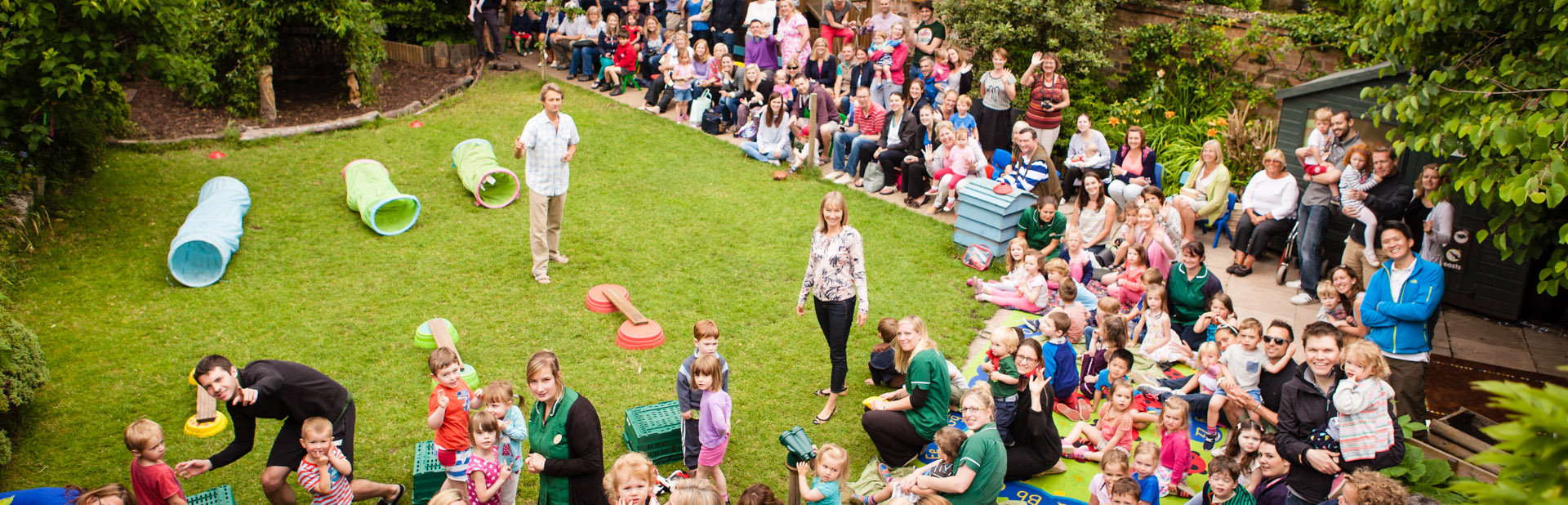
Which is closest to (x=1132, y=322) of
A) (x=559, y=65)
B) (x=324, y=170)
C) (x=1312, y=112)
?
(x=1312, y=112)

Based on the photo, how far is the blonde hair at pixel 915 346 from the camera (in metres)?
6.31

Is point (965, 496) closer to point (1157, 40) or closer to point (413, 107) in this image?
point (1157, 40)

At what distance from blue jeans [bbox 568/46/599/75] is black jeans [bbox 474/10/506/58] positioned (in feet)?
5.42

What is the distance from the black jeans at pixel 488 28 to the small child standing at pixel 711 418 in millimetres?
13152

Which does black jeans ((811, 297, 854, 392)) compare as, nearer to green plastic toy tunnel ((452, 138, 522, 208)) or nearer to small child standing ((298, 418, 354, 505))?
small child standing ((298, 418, 354, 505))

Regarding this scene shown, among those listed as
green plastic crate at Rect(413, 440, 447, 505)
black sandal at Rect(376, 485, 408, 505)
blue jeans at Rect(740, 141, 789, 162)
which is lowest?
black sandal at Rect(376, 485, 408, 505)

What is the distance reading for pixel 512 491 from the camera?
5.76 m

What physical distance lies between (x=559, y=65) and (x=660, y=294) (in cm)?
986

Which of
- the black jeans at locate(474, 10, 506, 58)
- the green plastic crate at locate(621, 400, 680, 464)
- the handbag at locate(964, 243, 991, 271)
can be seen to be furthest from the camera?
the black jeans at locate(474, 10, 506, 58)

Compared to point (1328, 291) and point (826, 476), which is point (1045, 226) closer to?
point (1328, 291)

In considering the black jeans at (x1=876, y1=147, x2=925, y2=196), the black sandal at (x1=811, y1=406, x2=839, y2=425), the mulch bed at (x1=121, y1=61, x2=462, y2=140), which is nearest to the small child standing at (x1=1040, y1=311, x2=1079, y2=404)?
the black sandal at (x1=811, y1=406, x2=839, y2=425)

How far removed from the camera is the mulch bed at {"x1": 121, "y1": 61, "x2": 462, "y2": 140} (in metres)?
13.6

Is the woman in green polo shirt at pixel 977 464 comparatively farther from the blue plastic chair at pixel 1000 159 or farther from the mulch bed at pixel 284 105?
the mulch bed at pixel 284 105

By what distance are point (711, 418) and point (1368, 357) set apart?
3596 mm
